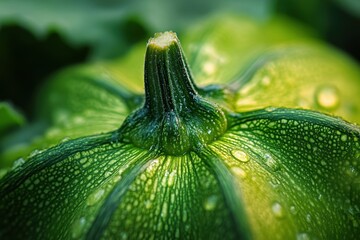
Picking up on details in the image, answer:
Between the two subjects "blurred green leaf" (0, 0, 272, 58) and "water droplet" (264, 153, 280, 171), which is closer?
"water droplet" (264, 153, 280, 171)

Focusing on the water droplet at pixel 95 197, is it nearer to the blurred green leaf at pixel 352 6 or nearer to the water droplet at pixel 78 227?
the water droplet at pixel 78 227

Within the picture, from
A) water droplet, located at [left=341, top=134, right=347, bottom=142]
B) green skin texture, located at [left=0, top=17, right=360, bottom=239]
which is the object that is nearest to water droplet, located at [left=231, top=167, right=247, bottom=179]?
green skin texture, located at [left=0, top=17, right=360, bottom=239]

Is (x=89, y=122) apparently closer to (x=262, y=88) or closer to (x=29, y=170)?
(x=29, y=170)

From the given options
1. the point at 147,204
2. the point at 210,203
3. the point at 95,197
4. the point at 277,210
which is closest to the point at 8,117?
the point at 95,197

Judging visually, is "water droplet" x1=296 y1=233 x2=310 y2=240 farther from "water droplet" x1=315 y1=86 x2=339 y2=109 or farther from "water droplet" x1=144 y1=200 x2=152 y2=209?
"water droplet" x1=315 y1=86 x2=339 y2=109

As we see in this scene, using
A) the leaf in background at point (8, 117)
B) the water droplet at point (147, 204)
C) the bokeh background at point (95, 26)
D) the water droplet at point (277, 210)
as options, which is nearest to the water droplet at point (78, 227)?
the water droplet at point (147, 204)

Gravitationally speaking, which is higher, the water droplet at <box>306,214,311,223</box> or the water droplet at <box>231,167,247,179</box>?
the water droplet at <box>231,167,247,179</box>

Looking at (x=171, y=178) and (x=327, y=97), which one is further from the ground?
(x=327, y=97)

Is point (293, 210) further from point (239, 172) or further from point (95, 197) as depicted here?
point (95, 197)
